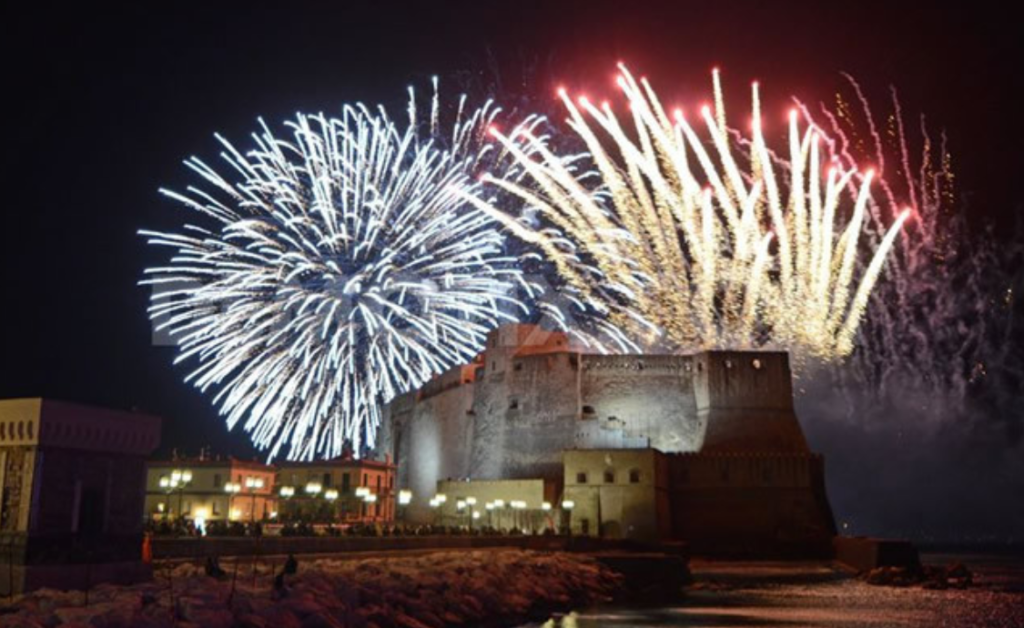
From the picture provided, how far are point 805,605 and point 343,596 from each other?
17.9 meters

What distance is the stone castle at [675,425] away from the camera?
4881cm

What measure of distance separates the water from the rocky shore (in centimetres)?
157

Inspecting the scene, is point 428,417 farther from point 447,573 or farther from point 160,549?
point 160,549

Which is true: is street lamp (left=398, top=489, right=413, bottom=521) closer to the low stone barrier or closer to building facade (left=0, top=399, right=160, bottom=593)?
the low stone barrier

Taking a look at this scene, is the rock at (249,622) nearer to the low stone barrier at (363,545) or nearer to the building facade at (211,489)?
the low stone barrier at (363,545)

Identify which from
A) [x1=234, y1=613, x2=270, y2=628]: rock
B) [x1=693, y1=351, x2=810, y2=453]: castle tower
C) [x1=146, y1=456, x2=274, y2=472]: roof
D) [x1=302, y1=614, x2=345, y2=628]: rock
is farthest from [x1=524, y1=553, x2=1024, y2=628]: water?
[x1=146, y1=456, x2=274, y2=472]: roof

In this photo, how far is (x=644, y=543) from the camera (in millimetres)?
43406

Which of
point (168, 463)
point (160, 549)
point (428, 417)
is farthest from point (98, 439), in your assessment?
point (428, 417)

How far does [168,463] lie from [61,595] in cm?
4332

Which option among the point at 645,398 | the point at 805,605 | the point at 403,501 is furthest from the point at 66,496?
the point at 403,501

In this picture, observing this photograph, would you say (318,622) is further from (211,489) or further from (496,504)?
(211,489)

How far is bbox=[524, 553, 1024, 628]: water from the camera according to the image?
26.8 metres

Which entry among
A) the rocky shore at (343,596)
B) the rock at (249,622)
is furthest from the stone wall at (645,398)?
the rock at (249,622)

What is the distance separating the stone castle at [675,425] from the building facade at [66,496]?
33582 millimetres
